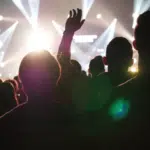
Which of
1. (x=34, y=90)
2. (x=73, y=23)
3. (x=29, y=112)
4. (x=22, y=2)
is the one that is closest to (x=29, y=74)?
(x=34, y=90)

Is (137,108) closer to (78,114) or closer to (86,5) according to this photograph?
(78,114)

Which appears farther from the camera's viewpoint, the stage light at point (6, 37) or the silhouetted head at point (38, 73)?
the stage light at point (6, 37)

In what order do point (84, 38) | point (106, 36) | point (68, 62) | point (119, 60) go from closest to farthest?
point (119, 60) < point (68, 62) < point (106, 36) < point (84, 38)

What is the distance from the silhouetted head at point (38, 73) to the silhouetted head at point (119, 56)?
871 mm

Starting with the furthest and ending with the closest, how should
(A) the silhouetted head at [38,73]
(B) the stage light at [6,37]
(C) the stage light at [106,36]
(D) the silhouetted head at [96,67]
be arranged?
(B) the stage light at [6,37] → (C) the stage light at [106,36] → (D) the silhouetted head at [96,67] → (A) the silhouetted head at [38,73]

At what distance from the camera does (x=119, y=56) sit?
3033 millimetres

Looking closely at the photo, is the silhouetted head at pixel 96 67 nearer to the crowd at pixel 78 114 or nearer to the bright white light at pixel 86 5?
the crowd at pixel 78 114

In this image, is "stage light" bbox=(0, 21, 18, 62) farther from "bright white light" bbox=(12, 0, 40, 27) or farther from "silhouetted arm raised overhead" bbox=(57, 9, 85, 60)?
"silhouetted arm raised overhead" bbox=(57, 9, 85, 60)

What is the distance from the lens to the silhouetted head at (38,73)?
218cm

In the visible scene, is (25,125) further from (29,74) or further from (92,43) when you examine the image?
(92,43)

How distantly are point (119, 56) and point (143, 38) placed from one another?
1.02 meters

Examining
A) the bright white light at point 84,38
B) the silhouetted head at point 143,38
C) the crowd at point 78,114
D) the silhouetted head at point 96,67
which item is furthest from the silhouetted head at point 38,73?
the bright white light at point 84,38

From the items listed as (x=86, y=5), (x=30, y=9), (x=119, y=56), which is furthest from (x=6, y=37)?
(x=119, y=56)

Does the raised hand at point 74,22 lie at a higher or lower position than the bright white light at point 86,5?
lower
